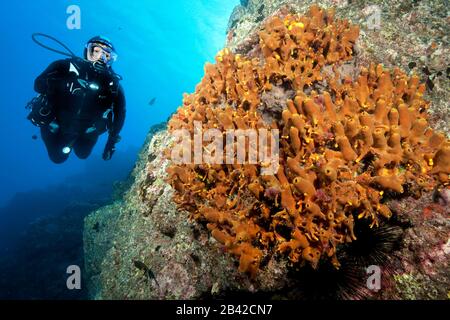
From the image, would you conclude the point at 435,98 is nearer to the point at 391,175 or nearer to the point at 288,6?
the point at 391,175

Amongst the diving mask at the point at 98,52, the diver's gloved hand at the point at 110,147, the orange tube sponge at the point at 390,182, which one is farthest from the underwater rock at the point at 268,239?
the diving mask at the point at 98,52

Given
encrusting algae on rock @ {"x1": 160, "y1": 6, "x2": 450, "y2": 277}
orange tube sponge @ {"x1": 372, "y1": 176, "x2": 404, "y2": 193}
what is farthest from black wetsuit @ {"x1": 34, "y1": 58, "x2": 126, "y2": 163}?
orange tube sponge @ {"x1": 372, "y1": 176, "x2": 404, "y2": 193}

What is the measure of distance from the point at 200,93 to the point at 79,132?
4361mm

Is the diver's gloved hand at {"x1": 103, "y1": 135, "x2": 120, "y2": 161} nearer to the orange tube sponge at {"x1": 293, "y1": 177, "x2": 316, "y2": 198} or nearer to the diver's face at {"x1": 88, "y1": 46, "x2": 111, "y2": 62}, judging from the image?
the diver's face at {"x1": 88, "y1": 46, "x2": 111, "y2": 62}

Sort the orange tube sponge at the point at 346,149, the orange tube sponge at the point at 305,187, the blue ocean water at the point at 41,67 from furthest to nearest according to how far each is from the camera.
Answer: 1. the blue ocean water at the point at 41,67
2. the orange tube sponge at the point at 346,149
3. the orange tube sponge at the point at 305,187

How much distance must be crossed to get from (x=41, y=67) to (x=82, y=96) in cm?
13273

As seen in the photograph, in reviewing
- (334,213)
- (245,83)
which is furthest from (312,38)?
(334,213)

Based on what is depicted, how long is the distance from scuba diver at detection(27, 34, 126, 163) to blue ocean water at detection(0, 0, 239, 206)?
37606 millimetres

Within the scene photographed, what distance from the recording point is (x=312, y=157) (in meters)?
3.52

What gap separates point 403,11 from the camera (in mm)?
5695

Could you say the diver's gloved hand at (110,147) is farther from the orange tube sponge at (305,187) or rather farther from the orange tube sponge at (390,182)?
the orange tube sponge at (390,182)

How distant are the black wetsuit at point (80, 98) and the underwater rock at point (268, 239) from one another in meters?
1.58

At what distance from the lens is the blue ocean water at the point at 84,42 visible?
198ft

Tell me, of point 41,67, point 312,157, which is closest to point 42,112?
point 312,157
